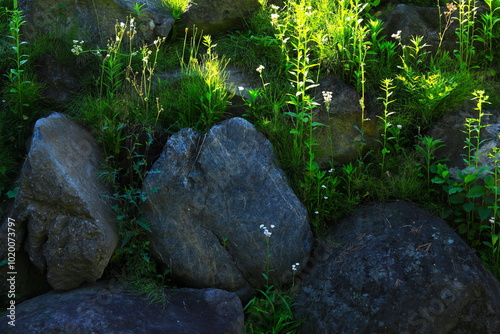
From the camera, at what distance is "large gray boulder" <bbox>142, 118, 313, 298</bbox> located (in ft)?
14.7

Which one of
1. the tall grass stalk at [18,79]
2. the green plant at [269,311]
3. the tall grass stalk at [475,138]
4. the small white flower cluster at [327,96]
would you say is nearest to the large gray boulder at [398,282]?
the green plant at [269,311]

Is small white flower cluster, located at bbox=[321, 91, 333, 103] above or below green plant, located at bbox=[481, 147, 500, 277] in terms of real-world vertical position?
above

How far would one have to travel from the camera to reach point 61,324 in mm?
3816

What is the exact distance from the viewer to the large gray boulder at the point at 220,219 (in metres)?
4.48

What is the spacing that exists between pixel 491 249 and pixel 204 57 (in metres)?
3.27

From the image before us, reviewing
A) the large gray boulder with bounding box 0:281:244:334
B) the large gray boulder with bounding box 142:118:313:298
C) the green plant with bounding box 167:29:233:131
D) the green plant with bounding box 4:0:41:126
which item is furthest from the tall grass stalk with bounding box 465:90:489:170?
the green plant with bounding box 4:0:41:126

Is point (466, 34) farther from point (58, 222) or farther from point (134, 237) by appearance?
point (58, 222)

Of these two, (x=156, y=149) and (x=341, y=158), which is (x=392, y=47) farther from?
(x=156, y=149)

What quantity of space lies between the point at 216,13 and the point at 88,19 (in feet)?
4.58

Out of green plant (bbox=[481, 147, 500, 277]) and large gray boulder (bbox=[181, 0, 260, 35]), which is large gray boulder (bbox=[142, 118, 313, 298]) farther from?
large gray boulder (bbox=[181, 0, 260, 35])

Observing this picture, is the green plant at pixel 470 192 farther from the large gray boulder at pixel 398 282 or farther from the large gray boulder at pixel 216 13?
the large gray boulder at pixel 216 13

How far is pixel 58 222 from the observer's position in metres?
4.18

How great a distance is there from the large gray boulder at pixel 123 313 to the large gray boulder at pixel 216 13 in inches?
120

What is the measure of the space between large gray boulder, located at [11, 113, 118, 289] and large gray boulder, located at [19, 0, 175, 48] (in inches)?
68.3
